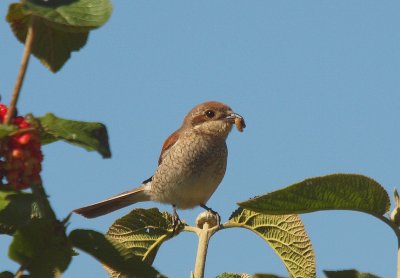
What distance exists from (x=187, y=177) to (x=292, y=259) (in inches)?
170

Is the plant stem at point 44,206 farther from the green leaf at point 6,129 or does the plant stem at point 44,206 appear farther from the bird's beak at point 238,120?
the bird's beak at point 238,120

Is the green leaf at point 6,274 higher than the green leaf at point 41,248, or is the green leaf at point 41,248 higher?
the green leaf at point 41,248

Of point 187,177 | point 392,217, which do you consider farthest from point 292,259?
Answer: point 187,177

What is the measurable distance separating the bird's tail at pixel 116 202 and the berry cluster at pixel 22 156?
19.1 feet

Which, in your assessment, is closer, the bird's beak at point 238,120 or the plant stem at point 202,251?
the plant stem at point 202,251

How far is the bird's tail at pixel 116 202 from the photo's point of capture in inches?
295

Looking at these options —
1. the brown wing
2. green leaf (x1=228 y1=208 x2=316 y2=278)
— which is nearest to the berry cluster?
green leaf (x1=228 y1=208 x2=316 y2=278)

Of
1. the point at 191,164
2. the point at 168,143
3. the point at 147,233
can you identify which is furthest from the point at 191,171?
the point at 147,233

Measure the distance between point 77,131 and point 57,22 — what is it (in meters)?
0.22

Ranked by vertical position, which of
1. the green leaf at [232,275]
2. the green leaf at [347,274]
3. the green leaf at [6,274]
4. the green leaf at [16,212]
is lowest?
the green leaf at [232,275]

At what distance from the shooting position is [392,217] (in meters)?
1.69

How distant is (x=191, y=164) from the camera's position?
A: 6.97 metres

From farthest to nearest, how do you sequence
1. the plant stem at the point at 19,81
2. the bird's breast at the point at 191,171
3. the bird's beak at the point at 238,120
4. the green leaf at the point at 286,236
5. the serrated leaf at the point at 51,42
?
the bird's beak at the point at 238,120, the bird's breast at the point at 191,171, the green leaf at the point at 286,236, the serrated leaf at the point at 51,42, the plant stem at the point at 19,81

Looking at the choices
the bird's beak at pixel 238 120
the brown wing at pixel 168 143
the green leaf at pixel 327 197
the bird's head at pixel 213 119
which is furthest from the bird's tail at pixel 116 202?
the green leaf at pixel 327 197
